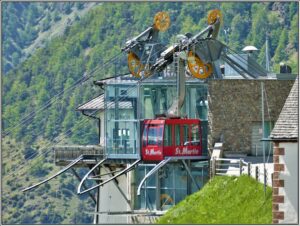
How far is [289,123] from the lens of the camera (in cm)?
6756

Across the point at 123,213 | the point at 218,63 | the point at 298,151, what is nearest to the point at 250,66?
the point at 218,63

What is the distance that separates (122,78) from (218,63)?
4.42m

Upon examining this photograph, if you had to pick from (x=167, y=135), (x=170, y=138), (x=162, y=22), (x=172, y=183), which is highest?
(x=162, y=22)

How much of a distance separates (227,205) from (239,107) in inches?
570

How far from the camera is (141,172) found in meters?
91.2

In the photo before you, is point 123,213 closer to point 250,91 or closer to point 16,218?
point 250,91

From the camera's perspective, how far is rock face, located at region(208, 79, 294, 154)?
8900 cm

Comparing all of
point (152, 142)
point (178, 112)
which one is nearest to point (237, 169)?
point (152, 142)

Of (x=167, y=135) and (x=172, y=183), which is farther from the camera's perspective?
(x=172, y=183)

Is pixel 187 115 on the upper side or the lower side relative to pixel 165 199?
upper

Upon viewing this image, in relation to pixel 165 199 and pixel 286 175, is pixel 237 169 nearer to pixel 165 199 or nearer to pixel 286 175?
pixel 165 199

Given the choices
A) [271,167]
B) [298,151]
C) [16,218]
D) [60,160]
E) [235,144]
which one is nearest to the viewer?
[298,151]

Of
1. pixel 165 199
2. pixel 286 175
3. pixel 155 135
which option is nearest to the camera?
pixel 286 175

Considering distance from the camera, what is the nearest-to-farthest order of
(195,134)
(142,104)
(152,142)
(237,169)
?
(237,169)
(152,142)
(195,134)
(142,104)
